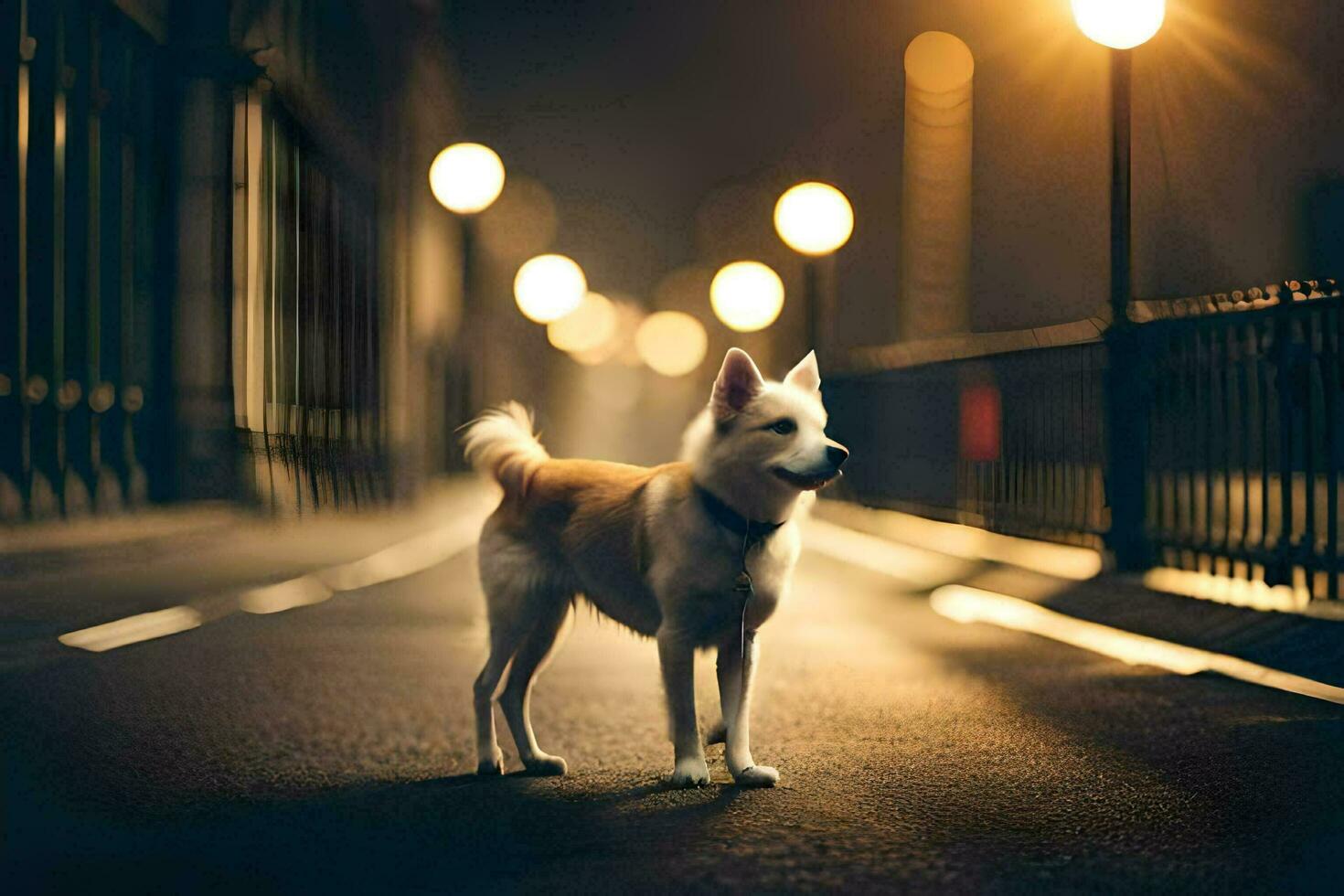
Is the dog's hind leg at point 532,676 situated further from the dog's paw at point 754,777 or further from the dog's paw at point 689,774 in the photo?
the dog's paw at point 754,777

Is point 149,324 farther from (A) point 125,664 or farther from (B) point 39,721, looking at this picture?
(B) point 39,721

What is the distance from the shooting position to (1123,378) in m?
11.6

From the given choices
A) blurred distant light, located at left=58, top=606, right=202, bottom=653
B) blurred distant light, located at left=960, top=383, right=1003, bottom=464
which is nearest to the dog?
blurred distant light, located at left=58, top=606, right=202, bottom=653

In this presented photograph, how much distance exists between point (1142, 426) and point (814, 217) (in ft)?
31.6

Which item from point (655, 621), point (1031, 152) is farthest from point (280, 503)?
point (1031, 152)

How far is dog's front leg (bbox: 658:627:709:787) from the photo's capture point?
4410 millimetres

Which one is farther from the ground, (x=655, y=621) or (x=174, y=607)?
(x=655, y=621)

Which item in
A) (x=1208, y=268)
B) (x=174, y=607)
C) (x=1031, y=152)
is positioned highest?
(x=1031, y=152)

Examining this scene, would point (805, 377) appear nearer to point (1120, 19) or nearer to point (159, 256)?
point (1120, 19)

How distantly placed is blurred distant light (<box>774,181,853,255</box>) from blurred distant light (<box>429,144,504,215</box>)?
4327mm

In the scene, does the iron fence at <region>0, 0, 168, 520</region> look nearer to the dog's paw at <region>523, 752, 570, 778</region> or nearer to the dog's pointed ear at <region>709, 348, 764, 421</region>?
the dog's paw at <region>523, 752, 570, 778</region>

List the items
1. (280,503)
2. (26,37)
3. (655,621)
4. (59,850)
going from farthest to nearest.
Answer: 1. (26,37)
2. (280,503)
3. (655,621)
4. (59,850)

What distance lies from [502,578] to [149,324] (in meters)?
12.4

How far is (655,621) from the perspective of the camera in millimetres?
4676
